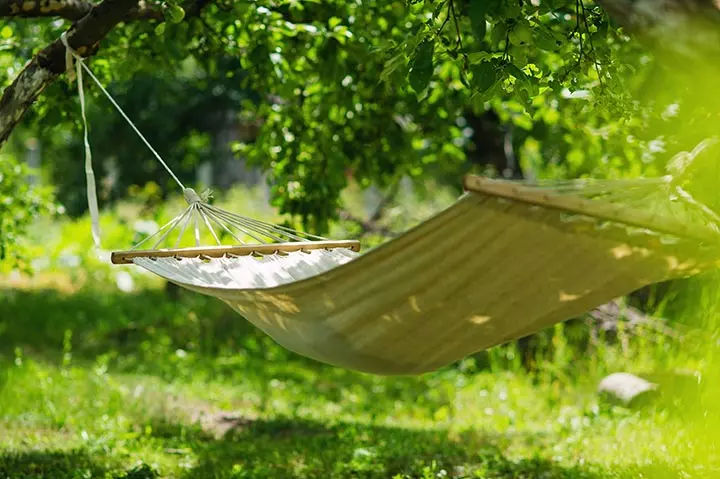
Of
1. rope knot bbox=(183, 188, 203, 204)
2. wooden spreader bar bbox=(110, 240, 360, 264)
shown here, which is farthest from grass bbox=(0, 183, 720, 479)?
rope knot bbox=(183, 188, 203, 204)

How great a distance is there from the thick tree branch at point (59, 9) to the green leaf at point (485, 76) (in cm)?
128

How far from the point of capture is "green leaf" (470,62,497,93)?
2.12 m

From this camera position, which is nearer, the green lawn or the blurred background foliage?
the blurred background foliage

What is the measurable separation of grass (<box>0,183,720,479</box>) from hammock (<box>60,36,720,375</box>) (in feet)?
2.56

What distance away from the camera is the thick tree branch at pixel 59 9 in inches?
103

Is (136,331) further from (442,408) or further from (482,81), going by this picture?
(482,81)

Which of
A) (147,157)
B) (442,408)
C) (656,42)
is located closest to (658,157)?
(442,408)

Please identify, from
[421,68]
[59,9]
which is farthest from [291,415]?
[421,68]

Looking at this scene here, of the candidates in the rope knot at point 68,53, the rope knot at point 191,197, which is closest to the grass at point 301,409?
the rope knot at point 191,197

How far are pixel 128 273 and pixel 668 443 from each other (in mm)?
5044

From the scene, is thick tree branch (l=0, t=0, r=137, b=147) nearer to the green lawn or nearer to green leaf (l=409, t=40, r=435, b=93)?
green leaf (l=409, t=40, r=435, b=93)

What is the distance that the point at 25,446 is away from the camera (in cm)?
321

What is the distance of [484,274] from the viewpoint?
1862 mm

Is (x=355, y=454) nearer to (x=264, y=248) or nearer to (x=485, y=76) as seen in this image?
(x=264, y=248)
